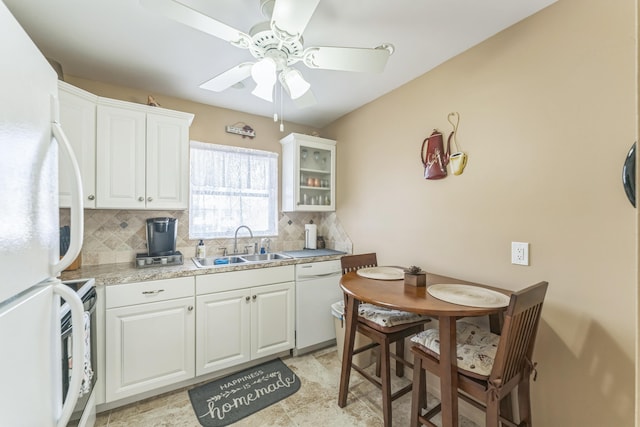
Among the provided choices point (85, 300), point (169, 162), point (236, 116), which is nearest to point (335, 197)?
point (236, 116)

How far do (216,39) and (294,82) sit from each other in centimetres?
62

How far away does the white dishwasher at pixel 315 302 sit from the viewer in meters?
2.54

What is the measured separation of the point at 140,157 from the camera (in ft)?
7.06

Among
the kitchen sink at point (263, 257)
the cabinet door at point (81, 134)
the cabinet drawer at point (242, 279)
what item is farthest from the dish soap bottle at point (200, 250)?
the cabinet door at point (81, 134)

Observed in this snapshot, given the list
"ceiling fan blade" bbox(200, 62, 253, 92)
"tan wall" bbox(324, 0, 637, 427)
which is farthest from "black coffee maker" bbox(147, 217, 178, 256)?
"tan wall" bbox(324, 0, 637, 427)

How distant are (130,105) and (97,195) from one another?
2.38 ft

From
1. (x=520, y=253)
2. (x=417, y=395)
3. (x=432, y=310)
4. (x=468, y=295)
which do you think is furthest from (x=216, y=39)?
(x=417, y=395)

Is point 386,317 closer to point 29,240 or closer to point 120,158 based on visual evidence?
point 29,240

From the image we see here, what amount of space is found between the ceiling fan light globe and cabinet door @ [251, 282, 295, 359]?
158cm

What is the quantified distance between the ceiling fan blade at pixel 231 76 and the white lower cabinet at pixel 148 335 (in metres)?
1.37

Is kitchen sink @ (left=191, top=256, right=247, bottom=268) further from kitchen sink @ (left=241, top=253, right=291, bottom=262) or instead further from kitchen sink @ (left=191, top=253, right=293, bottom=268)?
kitchen sink @ (left=241, top=253, right=291, bottom=262)

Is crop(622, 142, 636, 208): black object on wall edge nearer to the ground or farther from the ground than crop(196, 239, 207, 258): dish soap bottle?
farther from the ground

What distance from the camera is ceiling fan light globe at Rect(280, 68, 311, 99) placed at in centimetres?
157

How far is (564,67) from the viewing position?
A: 1438mm
